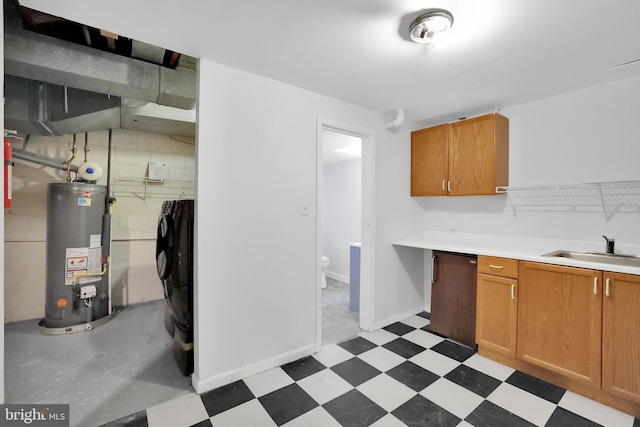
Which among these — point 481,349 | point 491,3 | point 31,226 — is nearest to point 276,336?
point 481,349

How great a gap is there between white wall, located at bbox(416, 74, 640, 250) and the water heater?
406 centimetres

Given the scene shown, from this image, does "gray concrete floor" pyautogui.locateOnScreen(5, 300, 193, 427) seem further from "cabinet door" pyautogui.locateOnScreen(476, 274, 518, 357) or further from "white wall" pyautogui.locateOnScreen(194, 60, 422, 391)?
"cabinet door" pyautogui.locateOnScreen(476, 274, 518, 357)

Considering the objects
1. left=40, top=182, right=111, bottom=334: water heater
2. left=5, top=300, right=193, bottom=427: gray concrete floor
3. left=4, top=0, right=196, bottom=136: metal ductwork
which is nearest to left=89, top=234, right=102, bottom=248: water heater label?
left=40, top=182, right=111, bottom=334: water heater

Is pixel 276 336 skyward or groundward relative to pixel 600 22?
groundward

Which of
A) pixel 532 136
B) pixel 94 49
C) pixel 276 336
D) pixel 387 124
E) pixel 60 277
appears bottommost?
pixel 276 336

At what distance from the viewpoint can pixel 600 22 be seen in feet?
4.71

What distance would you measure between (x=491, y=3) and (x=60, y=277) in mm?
3966

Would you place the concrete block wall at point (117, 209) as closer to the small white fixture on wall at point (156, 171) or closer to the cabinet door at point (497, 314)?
the small white fixture on wall at point (156, 171)

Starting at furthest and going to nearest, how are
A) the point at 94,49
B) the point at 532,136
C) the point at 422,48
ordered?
the point at 532,136 → the point at 94,49 → the point at 422,48

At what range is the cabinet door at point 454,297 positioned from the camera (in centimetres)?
244

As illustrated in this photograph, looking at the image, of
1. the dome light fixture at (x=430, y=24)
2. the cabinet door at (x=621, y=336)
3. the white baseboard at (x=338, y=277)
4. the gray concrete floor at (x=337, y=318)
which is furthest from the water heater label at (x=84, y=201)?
the cabinet door at (x=621, y=336)

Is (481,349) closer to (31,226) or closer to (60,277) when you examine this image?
(60,277)

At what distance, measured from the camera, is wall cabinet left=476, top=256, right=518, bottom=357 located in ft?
6.86

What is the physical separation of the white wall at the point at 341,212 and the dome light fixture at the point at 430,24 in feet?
8.98
